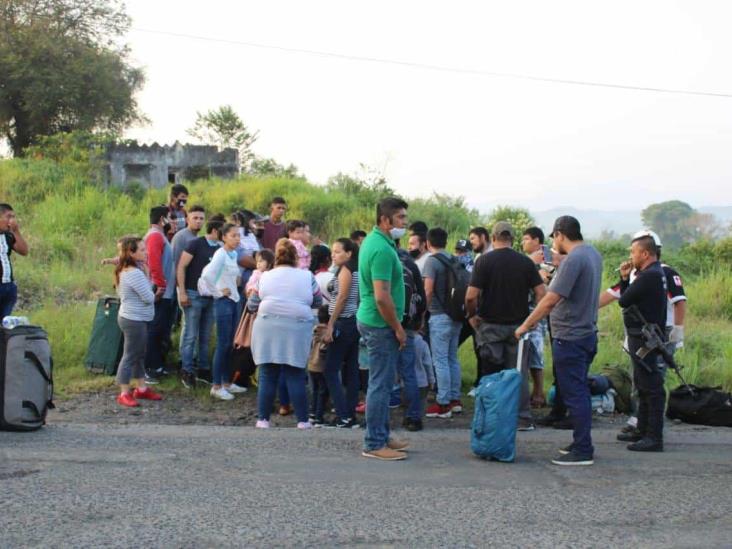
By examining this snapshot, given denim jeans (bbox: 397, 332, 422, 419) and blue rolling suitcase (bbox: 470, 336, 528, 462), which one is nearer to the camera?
blue rolling suitcase (bbox: 470, 336, 528, 462)

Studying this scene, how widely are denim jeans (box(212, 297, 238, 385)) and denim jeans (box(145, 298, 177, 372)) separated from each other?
2.91 feet

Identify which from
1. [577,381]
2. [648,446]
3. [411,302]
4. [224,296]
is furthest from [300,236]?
[648,446]

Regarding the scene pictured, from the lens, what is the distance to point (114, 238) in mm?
18172

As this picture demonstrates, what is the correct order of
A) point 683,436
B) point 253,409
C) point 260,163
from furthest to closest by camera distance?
point 260,163, point 253,409, point 683,436

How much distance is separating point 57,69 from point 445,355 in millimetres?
26623

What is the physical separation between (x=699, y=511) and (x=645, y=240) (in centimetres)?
275

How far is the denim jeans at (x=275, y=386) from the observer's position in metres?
8.79

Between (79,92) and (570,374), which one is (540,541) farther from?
(79,92)

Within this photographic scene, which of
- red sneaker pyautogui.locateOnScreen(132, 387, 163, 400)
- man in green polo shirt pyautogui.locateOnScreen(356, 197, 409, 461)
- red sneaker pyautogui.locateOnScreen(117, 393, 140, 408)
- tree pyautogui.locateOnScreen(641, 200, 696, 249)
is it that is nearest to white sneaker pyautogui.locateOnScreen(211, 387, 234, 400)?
red sneaker pyautogui.locateOnScreen(132, 387, 163, 400)

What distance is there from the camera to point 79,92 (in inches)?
1299

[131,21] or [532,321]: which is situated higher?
[131,21]

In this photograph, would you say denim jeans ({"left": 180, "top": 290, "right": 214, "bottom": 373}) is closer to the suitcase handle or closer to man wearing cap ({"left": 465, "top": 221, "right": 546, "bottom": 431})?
the suitcase handle

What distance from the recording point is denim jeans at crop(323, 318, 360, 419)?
356 inches

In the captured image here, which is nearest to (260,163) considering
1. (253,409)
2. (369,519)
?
(253,409)
